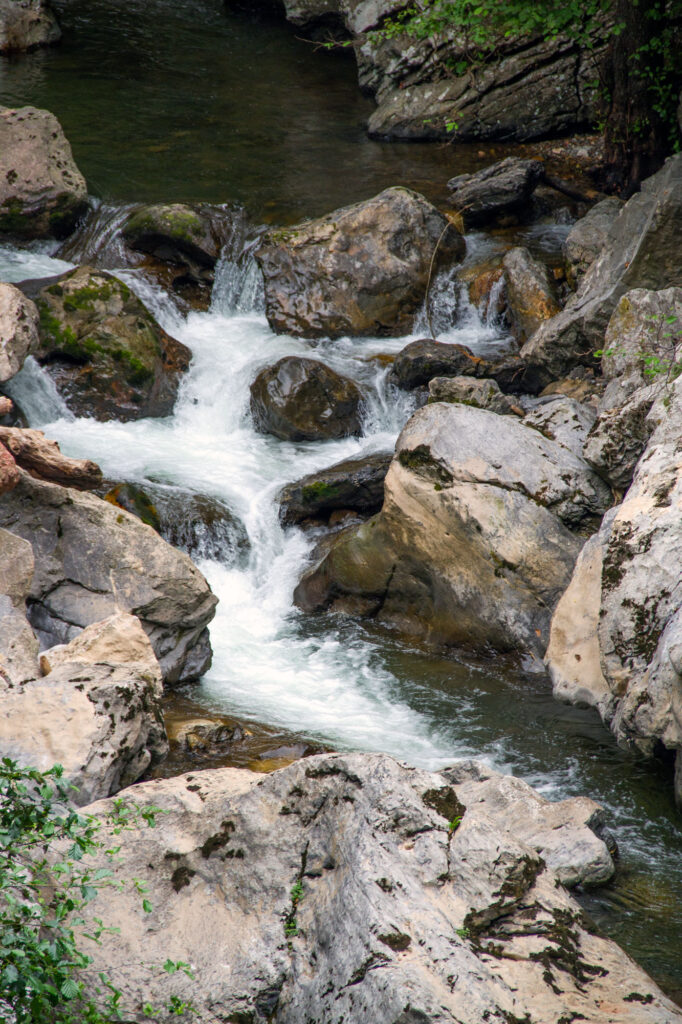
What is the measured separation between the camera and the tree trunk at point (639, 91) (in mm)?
13180

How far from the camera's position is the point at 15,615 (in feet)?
21.1

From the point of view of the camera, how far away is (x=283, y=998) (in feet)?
11.4

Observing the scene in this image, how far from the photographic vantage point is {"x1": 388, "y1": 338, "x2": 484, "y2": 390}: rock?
1222 cm

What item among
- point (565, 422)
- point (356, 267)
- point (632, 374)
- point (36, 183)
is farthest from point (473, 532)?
point (36, 183)

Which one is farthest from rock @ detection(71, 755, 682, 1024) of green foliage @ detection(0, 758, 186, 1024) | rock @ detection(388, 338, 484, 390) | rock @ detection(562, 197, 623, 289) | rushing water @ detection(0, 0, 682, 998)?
rock @ detection(562, 197, 623, 289)

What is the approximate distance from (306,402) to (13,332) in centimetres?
382

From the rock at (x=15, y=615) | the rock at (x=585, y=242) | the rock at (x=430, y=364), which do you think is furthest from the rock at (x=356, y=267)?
the rock at (x=15, y=615)

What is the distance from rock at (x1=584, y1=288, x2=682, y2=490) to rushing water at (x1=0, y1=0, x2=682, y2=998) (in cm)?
232

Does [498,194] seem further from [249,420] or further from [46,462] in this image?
[46,462]

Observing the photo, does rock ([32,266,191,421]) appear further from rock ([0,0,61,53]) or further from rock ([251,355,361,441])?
rock ([0,0,61,53])

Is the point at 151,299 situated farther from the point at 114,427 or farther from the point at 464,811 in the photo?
the point at 464,811

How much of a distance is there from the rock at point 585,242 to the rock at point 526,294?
16.0 inches

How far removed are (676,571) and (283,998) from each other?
4.49 m

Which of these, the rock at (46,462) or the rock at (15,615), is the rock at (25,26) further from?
the rock at (15,615)
